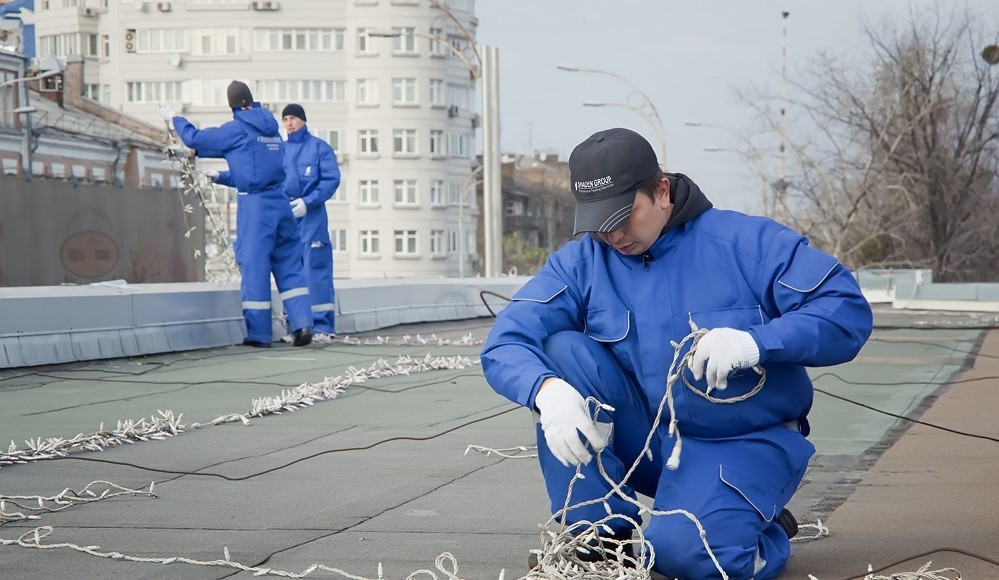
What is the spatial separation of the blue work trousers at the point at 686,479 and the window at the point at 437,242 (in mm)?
88812

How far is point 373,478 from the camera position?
5.58m

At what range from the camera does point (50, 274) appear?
105 ft

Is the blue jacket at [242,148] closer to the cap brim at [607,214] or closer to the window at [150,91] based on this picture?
the cap brim at [607,214]

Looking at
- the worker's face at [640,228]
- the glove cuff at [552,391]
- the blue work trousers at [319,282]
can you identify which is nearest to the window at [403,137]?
the blue work trousers at [319,282]

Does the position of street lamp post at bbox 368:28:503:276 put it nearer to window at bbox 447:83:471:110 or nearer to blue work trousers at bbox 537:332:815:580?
blue work trousers at bbox 537:332:815:580

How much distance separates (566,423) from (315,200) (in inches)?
438

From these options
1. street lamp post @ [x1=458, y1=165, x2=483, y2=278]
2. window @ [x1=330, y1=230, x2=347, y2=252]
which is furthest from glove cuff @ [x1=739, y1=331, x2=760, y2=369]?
window @ [x1=330, y1=230, x2=347, y2=252]

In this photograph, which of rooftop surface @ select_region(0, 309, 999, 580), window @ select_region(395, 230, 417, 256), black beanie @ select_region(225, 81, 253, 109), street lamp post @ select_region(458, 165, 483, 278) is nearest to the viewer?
rooftop surface @ select_region(0, 309, 999, 580)

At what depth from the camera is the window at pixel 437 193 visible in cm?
9307

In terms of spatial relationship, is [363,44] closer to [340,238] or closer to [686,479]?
[340,238]

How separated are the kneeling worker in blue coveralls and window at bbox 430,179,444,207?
292 feet

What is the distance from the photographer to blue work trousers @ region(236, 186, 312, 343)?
1294 centimetres

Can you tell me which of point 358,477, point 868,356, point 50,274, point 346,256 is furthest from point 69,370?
point 346,256

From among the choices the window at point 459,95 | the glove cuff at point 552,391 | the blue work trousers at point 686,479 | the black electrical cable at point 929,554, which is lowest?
the black electrical cable at point 929,554
